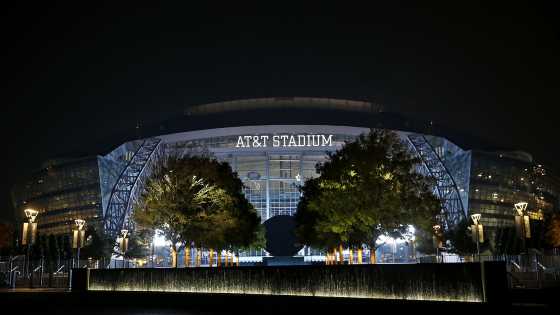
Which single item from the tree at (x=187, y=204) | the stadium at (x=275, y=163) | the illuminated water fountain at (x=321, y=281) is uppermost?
the stadium at (x=275, y=163)

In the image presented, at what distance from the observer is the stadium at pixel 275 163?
100 metres

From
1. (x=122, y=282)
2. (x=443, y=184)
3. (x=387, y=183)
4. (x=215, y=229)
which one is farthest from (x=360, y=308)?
(x=443, y=184)

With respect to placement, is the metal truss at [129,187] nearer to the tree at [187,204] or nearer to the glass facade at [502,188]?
the tree at [187,204]

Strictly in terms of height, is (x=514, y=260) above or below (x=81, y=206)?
below

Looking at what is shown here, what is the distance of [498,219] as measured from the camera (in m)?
100

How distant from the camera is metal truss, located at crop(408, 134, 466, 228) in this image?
9766 cm

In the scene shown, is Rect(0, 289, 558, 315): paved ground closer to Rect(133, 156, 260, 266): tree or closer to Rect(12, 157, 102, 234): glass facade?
Rect(133, 156, 260, 266): tree

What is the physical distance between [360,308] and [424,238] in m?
56.8

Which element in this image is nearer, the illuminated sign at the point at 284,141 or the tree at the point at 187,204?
the tree at the point at 187,204

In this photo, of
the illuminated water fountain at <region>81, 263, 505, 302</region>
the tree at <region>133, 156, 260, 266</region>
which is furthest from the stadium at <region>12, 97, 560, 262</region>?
the illuminated water fountain at <region>81, 263, 505, 302</region>

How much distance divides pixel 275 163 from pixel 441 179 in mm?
33837

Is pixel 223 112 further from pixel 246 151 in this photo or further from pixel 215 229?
pixel 215 229

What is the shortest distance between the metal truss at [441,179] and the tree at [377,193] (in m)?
53.4

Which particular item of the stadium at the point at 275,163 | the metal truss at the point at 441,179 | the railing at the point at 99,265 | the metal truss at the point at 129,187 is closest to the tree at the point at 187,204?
the railing at the point at 99,265
